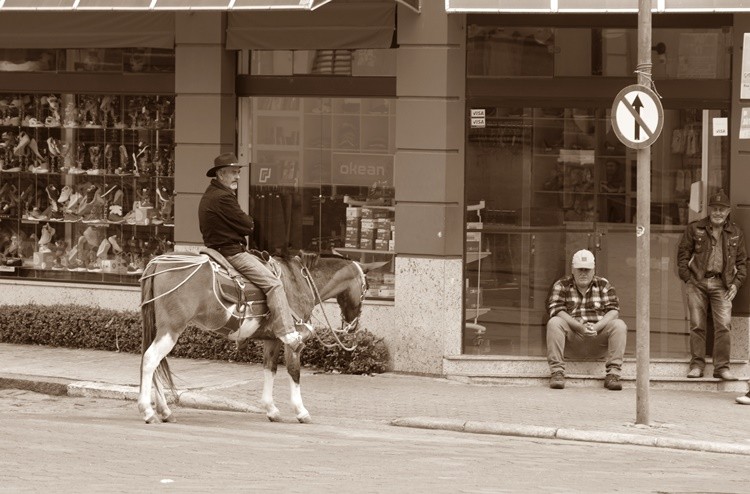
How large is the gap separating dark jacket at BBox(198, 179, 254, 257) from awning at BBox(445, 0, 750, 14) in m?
3.80

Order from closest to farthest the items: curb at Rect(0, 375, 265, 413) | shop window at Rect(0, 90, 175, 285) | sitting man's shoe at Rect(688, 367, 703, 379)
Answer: curb at Rect(0, 375, 265, 413) < sitting man's shoe at Rect(688, 367, 703, 379) < shop window at Rect(0, 90, 175, 285)

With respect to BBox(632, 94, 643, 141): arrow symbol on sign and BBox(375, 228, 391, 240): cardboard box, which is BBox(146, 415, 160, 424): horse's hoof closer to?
→ BBox(375, 228, 391, 240): cardboard box

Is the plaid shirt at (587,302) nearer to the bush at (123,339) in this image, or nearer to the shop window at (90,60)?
the bush at (123,339)

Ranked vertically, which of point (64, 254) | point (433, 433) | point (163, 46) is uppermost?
point (163, 46)

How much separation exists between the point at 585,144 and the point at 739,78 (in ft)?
6.28

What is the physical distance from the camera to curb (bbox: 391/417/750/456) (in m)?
13.0

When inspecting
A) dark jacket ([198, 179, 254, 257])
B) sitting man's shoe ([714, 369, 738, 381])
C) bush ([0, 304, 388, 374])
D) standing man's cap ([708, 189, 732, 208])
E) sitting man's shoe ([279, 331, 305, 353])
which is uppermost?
standing man's cap ([708, 189, 732, 208])

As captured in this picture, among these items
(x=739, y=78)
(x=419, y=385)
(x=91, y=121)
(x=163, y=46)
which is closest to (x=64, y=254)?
(x=91, y=121)

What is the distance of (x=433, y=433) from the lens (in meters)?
13.7

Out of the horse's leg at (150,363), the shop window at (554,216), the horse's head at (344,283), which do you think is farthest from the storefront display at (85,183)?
the horse's leg at (150,363)

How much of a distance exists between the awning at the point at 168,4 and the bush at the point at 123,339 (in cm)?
386

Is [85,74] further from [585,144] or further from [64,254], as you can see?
[585,144]

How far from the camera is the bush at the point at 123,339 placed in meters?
16.9

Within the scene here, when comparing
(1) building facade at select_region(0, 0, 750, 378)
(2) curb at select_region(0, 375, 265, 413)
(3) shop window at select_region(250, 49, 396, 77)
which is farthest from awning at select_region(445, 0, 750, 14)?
(2) curb at select_region(0, 375, 265, 413)
